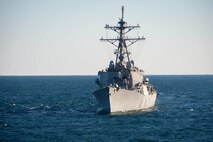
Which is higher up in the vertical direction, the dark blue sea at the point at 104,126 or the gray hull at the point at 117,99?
the gray hull at the point at 117,99

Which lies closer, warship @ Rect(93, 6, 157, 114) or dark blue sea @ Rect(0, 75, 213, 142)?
dark blue sea @ Rect(0, 75, 213, 142)

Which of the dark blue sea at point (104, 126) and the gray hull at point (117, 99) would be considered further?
the gray hull at point (117, 99)

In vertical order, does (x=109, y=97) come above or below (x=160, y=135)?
above

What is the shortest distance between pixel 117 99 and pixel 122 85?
5973 mm

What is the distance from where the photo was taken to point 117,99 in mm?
45594

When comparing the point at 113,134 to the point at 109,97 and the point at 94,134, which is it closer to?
the point at 94,134

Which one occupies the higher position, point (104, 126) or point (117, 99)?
point (117, 99)

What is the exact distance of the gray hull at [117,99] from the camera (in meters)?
45.1

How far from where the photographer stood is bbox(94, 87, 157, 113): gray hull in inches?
1774

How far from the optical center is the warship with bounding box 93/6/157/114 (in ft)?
149

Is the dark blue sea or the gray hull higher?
the gray hull

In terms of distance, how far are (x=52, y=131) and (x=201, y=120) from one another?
55.0 feet

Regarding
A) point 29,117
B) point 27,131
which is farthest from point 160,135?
point 29,117

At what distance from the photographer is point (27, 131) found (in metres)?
Result: 37.5
